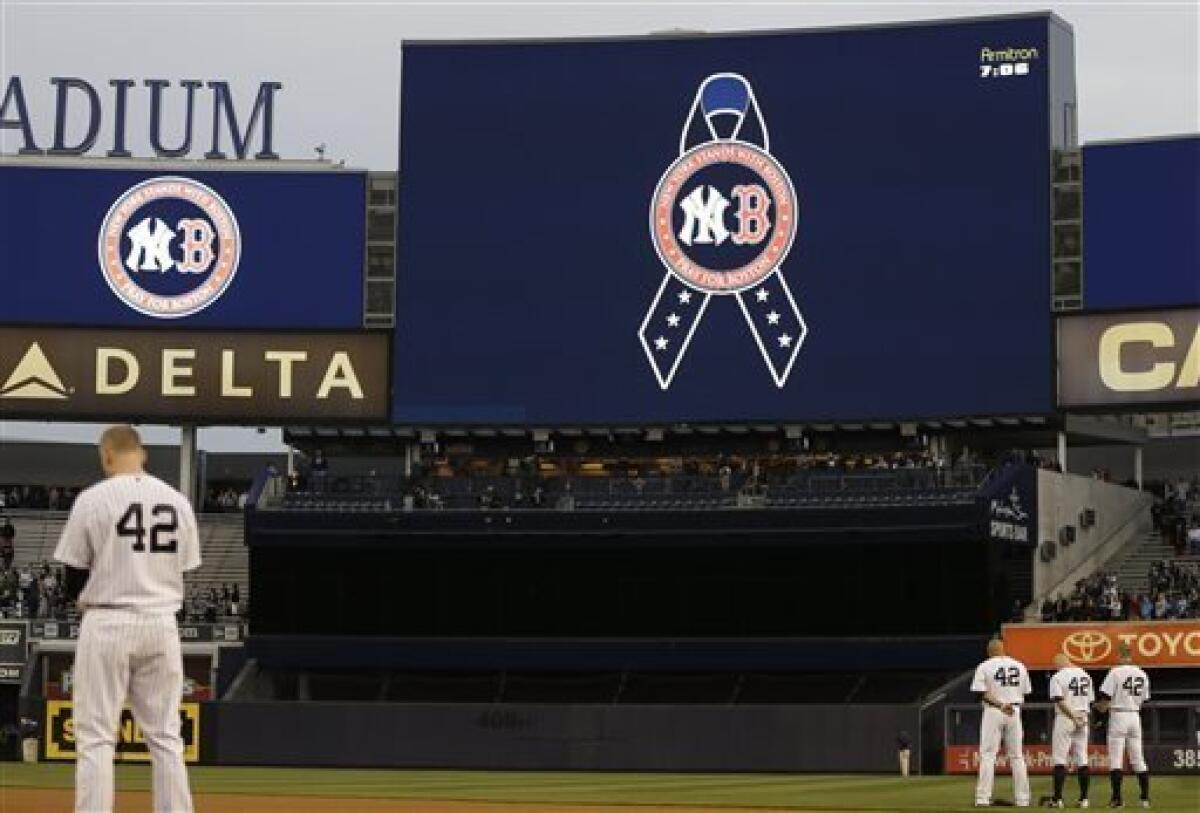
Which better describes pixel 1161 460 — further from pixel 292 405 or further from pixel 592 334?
pixel 292 405

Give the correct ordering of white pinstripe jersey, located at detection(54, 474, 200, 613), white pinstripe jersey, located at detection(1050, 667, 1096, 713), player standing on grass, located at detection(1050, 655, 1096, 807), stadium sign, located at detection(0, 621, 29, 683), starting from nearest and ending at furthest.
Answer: white pinstripe jersey, located at detection(54, 474, 200, 613), player standing on grass, located at detection(1050, 655, 1096, 807), white pinstripe jersey, located at detection(1050, 667, 1096, 713), stadium sign, located at detection(0, 621, 29, 683)

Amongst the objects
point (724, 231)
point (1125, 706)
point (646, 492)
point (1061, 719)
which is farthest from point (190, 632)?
point (1125, 706)

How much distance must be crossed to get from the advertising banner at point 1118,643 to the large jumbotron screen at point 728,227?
28.7 feet

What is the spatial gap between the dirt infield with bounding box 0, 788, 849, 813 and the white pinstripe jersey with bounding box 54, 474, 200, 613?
11.2 m

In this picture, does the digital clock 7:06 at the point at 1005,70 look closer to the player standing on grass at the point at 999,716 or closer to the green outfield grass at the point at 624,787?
the green outfield grass at the point at 624,787

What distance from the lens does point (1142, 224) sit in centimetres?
5472

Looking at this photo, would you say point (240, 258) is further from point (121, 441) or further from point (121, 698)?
point (121, 698)

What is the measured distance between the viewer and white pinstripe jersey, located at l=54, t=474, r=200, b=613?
12109 mm

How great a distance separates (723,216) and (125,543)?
45730 millimetres

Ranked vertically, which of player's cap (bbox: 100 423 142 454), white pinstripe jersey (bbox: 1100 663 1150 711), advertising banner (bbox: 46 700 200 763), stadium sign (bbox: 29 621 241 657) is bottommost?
advertising banner (bbox: 46 700 200 763)

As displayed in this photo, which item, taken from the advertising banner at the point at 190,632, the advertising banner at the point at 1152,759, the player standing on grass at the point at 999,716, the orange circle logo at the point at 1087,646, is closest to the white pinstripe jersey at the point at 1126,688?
the player standing on grass at the point at 999,716

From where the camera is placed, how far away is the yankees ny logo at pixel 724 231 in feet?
186

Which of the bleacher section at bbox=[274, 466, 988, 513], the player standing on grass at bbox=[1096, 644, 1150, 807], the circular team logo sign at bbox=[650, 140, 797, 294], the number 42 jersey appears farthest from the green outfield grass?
the circular team logo sign at bbox=[650, 140, 797, 294]

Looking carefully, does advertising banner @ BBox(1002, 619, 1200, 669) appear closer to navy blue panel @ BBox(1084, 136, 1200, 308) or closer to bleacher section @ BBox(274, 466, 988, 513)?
bleacher section @ BBox(274, 466, 988, 513)
